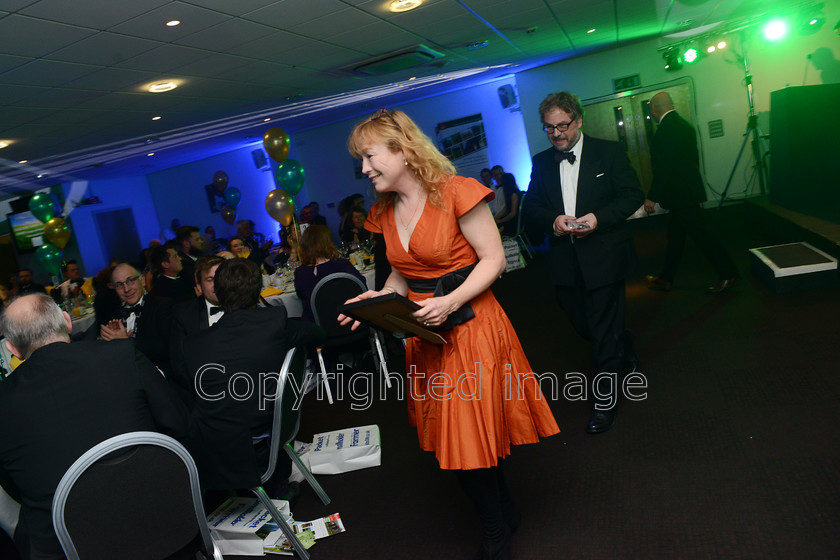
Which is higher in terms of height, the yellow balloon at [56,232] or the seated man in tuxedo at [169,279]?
the yellow balloon at [56,232]

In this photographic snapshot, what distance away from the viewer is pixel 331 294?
411 centimetres

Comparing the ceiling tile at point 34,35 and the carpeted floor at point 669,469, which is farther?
the ceiling tile at point 34,35

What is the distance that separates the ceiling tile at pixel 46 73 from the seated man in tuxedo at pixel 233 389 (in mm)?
3224

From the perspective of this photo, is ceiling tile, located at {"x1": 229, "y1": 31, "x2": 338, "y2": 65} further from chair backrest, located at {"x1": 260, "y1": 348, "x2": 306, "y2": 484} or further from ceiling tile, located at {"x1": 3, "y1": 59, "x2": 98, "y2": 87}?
chair backrest, located at {"x1": 260, "y1": 348, "x2": 306, "y2": 484}

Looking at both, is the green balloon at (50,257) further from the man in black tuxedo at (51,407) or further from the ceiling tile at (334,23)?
the man in black tuxedo at (51,407)

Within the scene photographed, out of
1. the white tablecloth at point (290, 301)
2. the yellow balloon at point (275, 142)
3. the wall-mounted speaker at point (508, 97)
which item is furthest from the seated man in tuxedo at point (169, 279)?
the wall-mounted speaker at point (508, 97)

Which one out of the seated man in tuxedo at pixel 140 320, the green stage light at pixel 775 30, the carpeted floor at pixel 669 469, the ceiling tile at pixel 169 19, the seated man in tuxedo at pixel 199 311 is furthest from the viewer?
the green stage light at pixel 775 30

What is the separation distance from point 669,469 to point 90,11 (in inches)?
156

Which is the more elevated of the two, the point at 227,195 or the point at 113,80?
the point at 113,80

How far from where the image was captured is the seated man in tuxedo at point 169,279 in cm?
430

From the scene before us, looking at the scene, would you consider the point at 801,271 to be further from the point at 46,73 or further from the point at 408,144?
the point at 46,73

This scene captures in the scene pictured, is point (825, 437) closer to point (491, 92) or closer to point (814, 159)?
point (814, 159)

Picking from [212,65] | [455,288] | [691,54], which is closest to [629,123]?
[691,54]

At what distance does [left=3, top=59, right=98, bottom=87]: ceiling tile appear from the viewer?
4348mm
